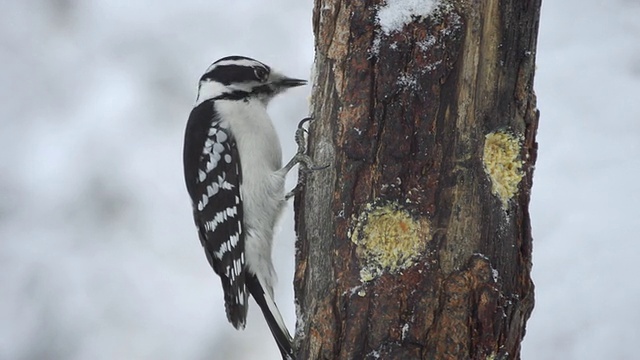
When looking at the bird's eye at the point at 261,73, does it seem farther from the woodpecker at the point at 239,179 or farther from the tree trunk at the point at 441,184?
the tree trunk at the point at 441,184

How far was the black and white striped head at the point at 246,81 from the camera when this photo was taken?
3455 millimetres

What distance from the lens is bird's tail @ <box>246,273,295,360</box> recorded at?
9.71 feet

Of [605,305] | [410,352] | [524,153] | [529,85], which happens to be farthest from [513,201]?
[605,305]

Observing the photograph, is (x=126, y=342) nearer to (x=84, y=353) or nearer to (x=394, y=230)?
(x=84, y=353)

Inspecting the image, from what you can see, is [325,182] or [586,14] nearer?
[325,182]

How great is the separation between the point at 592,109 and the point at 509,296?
9.77 ft

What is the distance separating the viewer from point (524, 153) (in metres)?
2.32

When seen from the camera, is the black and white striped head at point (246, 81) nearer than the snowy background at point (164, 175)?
Yes

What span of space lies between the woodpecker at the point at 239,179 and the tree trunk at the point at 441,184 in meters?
0.90

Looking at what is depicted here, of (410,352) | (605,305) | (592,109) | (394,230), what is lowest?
(410,352)

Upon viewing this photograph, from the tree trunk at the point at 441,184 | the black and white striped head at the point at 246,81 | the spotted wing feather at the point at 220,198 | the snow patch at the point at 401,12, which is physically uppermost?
the black and white striped head at the point at 246,81

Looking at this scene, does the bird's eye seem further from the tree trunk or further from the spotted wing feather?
the tree trunk

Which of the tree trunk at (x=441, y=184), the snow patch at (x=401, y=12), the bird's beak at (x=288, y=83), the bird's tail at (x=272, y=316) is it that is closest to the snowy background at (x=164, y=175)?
the bird's tail at (x=272, y=316)

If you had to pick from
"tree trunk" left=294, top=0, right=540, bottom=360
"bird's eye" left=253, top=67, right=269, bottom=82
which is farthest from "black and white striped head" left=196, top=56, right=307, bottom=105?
"tree trunk" left=294, top=0, right=540, bottom=360
